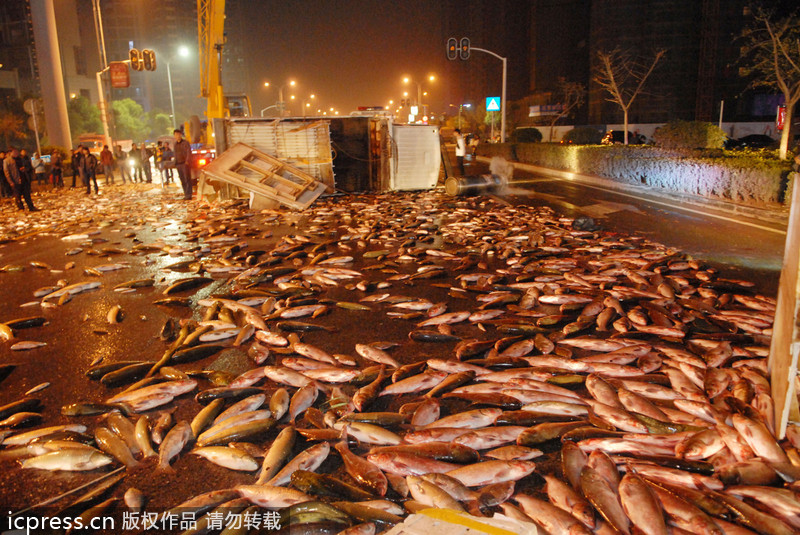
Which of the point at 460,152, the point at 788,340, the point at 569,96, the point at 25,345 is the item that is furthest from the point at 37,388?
the point at 569,96

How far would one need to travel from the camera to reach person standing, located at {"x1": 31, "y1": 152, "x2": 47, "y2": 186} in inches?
1083

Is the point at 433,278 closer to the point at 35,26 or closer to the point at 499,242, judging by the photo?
the point at 499,242

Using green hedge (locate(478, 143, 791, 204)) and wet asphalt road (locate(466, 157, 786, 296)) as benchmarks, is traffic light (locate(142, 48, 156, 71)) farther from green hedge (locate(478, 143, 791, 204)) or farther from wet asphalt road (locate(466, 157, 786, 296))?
green hedge (locate(478, 143, 791, 204))

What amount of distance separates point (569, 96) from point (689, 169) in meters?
36.1

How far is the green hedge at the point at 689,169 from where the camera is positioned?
13.8 metres

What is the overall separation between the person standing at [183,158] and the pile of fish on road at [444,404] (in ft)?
39.8

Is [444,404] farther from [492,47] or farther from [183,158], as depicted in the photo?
[492,47]

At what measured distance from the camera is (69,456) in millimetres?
3148

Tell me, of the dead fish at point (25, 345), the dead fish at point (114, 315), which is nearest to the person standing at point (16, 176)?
the dead fish at point (114, 315)

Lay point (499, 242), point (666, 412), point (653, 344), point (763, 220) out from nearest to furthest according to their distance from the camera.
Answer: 1. point (666, 412)
2. point (653, 344)
3. point (499, 242)
4. point (763, 220)

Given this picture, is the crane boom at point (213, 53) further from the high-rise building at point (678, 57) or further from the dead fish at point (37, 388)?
the high-rise building at point (678, 57)

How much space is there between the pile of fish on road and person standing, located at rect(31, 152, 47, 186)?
25.6 meters

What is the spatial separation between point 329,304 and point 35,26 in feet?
120

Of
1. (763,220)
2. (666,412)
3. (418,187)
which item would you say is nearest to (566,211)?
(763,220)
